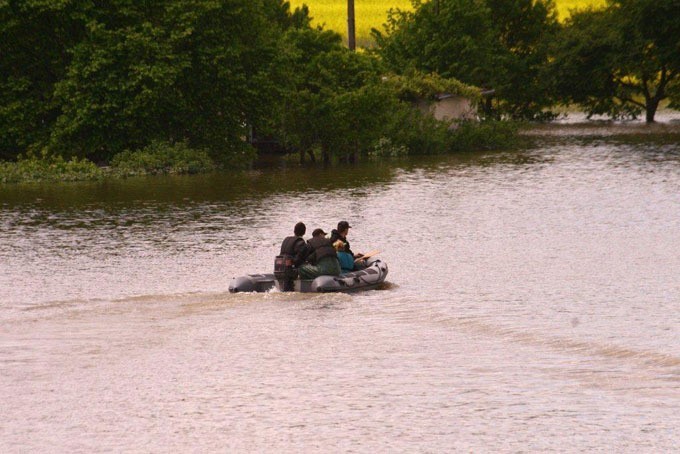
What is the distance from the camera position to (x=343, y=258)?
2778 cm

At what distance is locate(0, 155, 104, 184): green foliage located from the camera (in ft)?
185

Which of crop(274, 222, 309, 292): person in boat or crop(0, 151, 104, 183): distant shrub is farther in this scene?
crop(0, 151, 104, 183): distant shrub

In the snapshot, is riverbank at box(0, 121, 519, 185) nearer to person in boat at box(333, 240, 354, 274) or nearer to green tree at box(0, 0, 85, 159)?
green tree at box(0, 0, 85, 159)

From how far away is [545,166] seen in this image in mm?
64625

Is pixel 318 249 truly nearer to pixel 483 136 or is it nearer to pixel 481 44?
pixel 483 136

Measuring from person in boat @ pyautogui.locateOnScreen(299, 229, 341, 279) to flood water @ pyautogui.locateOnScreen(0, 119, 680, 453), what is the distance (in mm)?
676

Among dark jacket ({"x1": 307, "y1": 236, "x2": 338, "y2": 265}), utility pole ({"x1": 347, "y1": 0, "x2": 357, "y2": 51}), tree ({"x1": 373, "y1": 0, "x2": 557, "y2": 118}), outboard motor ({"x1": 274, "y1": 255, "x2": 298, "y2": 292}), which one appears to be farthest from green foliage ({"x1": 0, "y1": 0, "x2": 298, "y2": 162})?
tree ({"x1": 373, "y1": 0, "x2": 557, "y2": 118})

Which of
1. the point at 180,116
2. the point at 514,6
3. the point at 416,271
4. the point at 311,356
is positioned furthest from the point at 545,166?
the point at 514,6

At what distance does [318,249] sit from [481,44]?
8665cm

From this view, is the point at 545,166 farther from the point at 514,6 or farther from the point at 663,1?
the point at 514,6

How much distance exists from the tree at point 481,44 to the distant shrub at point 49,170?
158ft

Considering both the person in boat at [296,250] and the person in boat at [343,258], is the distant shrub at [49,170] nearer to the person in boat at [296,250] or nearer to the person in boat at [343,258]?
the person in boat at [343,258]

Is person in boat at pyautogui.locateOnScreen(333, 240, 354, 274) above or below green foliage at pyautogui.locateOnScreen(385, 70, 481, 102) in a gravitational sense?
below

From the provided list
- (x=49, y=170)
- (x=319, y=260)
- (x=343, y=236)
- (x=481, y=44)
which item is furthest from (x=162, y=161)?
(x=481, y=44)
